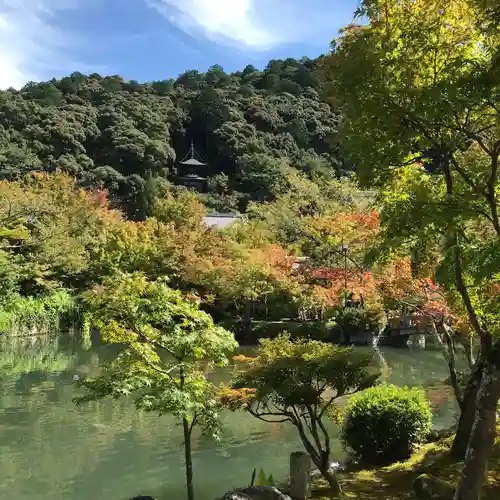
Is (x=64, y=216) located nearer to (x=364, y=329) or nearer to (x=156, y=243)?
(x=156, y=243)

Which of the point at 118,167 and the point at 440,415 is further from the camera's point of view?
the point at 118,167

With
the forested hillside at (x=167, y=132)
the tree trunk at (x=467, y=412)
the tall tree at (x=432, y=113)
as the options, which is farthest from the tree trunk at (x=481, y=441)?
the forested hillside at (x=167, y=132)

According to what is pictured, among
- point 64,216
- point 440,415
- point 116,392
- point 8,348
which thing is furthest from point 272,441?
point 64,216

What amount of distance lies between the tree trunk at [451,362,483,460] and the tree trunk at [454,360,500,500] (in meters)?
2.44

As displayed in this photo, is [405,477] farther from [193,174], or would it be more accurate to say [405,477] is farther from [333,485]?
[193,174]

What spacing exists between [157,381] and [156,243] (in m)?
18.4

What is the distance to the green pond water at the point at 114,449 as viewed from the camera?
6.45 m

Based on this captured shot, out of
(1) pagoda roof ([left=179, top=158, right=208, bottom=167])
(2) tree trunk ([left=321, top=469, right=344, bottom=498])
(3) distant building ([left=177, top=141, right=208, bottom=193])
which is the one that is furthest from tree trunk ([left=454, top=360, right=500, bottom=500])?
(1) pagoda roof ([left=179, top=158, right=208, bottom=167])

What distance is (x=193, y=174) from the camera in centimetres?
Result: 4669

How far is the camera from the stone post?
5254mm

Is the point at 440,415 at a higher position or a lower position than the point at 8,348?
lower

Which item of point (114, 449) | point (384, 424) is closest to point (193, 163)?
point (114, 449)

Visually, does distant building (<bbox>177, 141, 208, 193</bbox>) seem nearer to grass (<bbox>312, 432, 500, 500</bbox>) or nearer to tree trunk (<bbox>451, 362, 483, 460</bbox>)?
grass (<bbox>312, 432, 500, 500</bbox>)

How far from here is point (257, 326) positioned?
2002 cm
